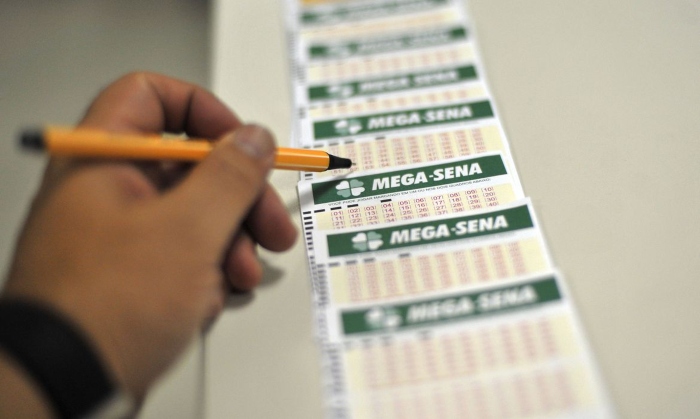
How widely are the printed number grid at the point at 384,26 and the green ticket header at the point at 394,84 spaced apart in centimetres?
10

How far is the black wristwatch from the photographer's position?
0.37 m

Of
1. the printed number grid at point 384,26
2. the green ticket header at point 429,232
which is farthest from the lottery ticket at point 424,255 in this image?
the printed number grid at point 384,26

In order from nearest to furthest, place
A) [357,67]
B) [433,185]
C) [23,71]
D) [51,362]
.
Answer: [51,362] < [433,185] < [357,67] < [23,71]

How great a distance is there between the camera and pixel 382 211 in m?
0.56

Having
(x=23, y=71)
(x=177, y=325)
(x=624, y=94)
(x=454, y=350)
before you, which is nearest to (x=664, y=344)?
(x=454, y=350)

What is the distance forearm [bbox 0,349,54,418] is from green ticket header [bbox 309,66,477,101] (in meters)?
0.44

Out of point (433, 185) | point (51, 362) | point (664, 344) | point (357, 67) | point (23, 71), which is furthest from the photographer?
point (23, 71)

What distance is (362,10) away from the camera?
0.79 m

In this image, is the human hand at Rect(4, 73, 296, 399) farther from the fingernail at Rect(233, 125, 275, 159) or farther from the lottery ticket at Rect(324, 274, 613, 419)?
the lottery ticket at Rect(324, 274, 613, 419)

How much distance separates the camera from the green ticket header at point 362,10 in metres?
0.78

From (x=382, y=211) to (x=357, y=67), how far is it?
247mm

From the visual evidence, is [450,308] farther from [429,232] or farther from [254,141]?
[254,141]

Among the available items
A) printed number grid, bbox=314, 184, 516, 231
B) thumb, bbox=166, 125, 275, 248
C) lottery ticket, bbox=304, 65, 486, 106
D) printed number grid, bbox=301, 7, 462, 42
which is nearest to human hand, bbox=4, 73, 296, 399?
thumb, bbox=166, 125, 275, 248

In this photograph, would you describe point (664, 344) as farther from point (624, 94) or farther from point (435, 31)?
point (435, 31)
